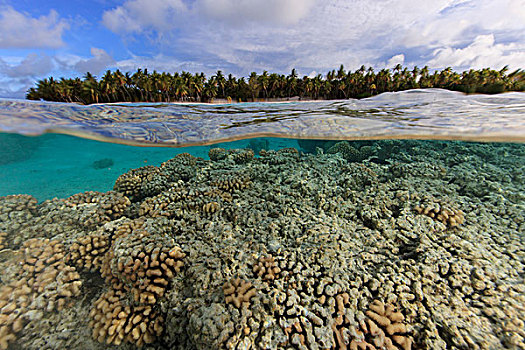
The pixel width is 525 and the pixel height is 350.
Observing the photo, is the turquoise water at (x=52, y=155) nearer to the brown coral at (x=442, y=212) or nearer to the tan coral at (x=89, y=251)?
the tan coral at (x=89, y=251)

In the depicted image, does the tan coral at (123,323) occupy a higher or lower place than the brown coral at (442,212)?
lower

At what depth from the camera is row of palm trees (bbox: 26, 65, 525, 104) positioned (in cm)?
1246

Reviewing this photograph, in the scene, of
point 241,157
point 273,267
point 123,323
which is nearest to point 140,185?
point 241,157

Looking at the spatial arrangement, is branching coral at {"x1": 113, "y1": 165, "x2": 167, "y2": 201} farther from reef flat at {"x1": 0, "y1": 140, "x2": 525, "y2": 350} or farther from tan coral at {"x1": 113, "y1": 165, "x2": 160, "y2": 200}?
reef flat at {"x1": 0, "y1": 140, "x2": 525, "y2": 350}

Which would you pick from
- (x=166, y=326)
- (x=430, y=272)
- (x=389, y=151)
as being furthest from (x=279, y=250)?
(x=389, y=151)

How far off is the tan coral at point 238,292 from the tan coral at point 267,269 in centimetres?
34

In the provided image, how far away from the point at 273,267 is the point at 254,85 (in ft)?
65.5

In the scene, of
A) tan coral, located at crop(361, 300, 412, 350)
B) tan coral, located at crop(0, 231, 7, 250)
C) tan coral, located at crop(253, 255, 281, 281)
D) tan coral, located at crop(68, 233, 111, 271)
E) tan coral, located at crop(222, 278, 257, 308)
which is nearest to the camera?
tan coral, located at crop(361, 300, 412, 350)

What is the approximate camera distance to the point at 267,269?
3744mm

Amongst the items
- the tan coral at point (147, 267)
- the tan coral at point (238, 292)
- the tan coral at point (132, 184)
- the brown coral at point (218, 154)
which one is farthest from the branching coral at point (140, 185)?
the tan coral at point (238, 292)

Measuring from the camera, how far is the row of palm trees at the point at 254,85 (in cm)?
1246

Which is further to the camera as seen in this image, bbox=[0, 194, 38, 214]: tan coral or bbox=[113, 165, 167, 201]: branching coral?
bbox=[113, 165, 167, 201]: branching coral

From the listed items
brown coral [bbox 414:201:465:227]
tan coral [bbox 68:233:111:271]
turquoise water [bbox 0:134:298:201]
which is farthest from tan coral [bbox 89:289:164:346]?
turquoise water [bbox 0:134:298:201]

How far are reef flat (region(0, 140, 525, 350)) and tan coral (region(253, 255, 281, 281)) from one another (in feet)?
0.09
